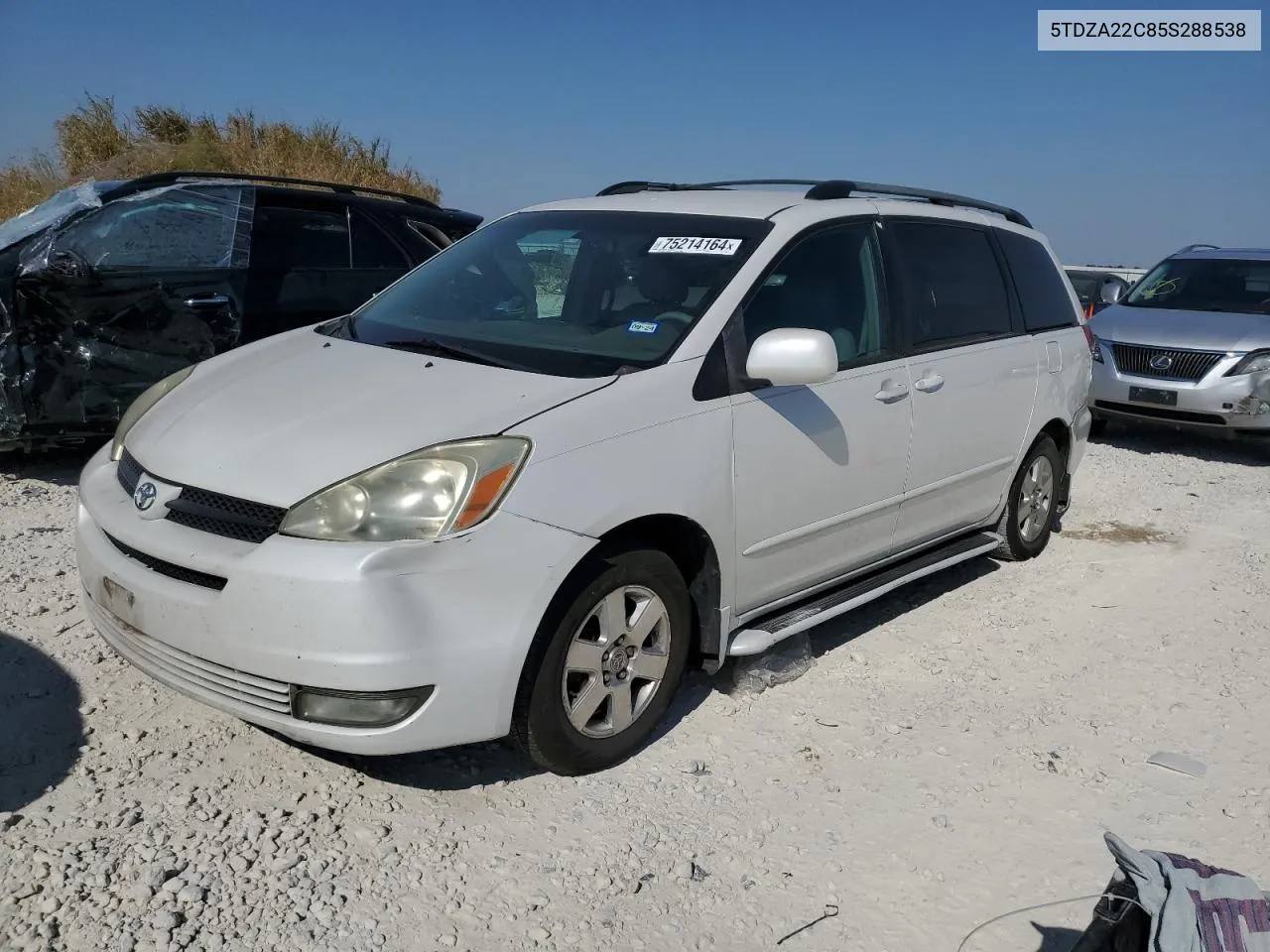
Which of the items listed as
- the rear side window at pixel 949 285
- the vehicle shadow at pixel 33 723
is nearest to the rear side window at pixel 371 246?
the vehicle shadow at pixel 33 723

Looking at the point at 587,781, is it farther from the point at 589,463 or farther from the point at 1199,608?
the point at 1199,608

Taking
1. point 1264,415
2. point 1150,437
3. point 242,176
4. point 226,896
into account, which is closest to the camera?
point 226,896

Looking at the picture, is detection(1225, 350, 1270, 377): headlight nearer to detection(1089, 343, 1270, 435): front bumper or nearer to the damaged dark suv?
detection(1089, 343, 1270, 435): front bumper

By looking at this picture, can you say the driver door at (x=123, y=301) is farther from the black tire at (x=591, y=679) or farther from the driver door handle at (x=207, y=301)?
the black tire at (x=591, y=679)

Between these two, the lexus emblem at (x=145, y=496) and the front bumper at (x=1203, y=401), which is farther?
the front bumper at (x=1203, y=401)

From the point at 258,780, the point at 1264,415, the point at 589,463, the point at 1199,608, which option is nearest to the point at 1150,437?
the point at 1264,415

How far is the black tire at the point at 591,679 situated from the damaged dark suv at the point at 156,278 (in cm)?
368

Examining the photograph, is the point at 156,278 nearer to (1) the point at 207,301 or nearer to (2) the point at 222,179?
(1) the point at 207,301

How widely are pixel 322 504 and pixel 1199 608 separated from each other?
4.27 meters

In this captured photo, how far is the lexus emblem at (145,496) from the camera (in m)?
3.12

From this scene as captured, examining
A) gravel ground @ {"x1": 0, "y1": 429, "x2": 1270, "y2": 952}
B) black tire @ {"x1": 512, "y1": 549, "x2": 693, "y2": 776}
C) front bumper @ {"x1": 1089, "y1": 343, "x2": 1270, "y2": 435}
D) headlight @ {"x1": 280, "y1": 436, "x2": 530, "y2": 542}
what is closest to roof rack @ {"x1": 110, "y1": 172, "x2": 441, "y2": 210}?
gravel ground @ {"x1": 0, "y1": 429, "x2": 1270, "y2": 952}

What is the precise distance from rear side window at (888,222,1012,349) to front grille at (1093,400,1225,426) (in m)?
4.40

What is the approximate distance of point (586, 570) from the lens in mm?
3104

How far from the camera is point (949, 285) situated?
473cm
